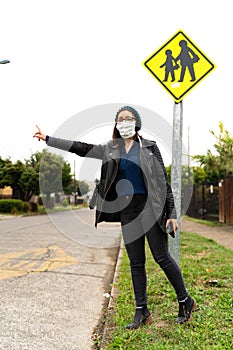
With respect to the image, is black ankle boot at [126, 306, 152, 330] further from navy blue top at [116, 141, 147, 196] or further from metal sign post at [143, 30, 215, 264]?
metal sign post at [143, 30, 215, 264]

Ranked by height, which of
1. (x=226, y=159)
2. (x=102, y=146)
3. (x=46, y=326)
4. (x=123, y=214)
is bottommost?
(x=46, y=326)

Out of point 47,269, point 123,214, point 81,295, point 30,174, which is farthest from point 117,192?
point 30,174

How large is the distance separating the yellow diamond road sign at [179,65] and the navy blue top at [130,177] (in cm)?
169

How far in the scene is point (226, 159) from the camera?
56.3 feet

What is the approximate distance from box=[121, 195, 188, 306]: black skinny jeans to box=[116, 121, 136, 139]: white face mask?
1.79ft

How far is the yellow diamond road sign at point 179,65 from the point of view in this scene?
498 centimetres

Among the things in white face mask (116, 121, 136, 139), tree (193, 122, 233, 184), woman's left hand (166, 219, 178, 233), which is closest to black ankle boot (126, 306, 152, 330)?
woman's left hand (166, 219, 178, 233)

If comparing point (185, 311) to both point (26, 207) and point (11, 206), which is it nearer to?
point (11, 206)

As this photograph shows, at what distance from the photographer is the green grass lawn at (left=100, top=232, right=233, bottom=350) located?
3254 millimetres

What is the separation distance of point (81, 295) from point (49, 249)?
4.12 metres

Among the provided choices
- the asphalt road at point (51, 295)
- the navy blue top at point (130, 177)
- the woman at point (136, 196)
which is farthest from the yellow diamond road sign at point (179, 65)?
the asphalt road at point (51, 295)

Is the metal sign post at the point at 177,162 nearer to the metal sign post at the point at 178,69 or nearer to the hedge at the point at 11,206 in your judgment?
the metal sign post at the point at 178,69

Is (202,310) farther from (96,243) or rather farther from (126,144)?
(96,243)

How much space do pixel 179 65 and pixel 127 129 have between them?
1685 millimetres
